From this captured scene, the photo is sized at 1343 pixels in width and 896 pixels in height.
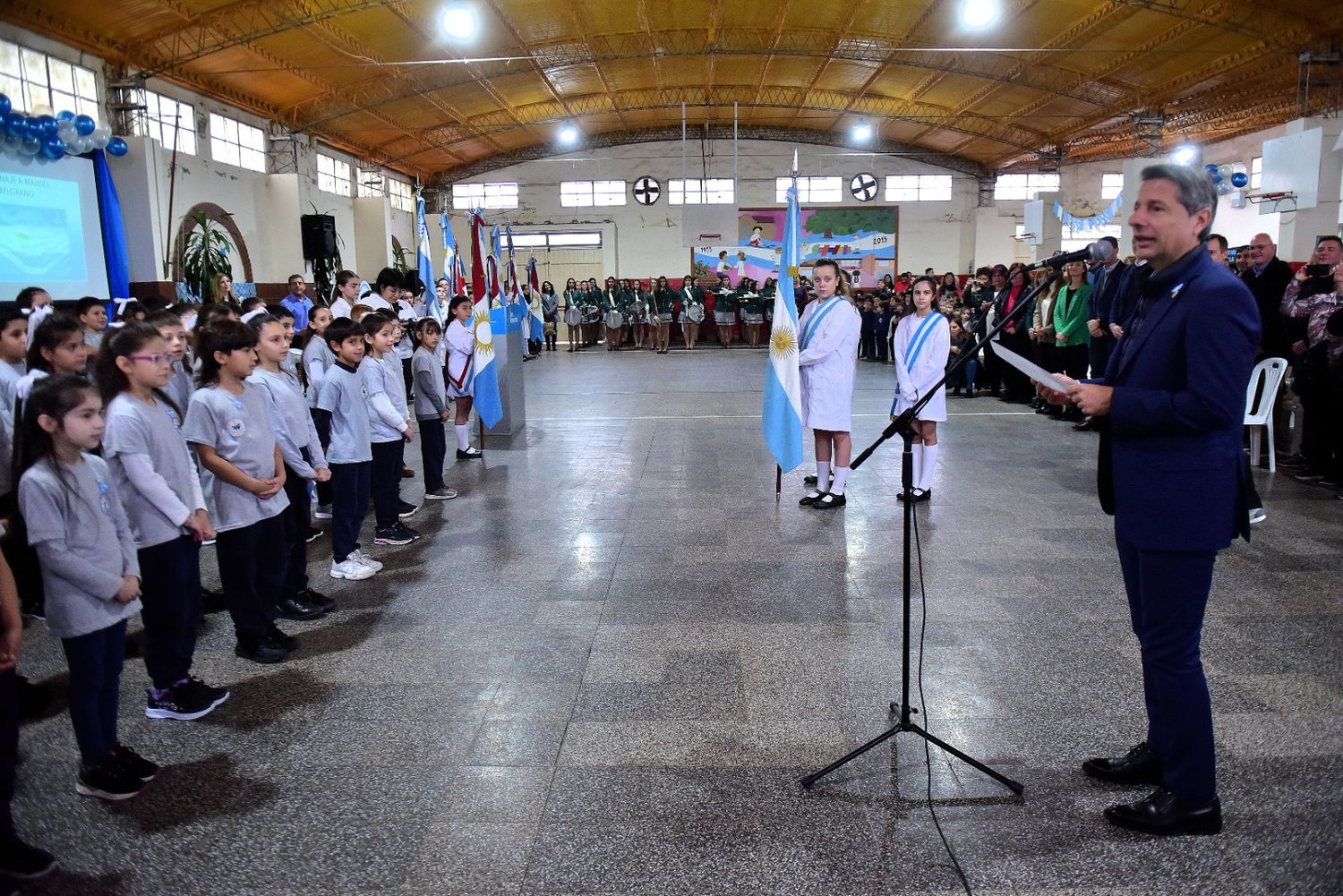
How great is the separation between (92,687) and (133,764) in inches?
10.1

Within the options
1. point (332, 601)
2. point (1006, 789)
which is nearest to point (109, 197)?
point (332, 601)

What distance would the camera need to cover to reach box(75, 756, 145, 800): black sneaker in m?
2.39

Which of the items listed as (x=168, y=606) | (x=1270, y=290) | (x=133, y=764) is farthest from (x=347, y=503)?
(x=1270, y=290)

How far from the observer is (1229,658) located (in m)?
3.16

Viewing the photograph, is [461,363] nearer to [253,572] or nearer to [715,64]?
[253,572]

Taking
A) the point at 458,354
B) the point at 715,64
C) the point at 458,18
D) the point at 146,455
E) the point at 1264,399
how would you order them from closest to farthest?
the point at 146,455, the point at 1264,399, the point at 458,354, the point at 458,18, the point at 715,64

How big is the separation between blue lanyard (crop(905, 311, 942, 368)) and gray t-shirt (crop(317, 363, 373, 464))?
3.27 meters

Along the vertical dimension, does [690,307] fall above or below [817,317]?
above

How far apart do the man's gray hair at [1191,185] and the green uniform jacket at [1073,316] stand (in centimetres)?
720

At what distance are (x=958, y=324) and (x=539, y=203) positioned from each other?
51.3ft

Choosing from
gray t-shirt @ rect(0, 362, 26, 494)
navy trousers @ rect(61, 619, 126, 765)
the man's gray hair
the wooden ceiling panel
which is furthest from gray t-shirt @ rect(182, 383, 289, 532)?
the wooden ceiling panel

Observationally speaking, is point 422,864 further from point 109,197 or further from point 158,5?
point 158,5

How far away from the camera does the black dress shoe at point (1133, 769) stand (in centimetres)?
237

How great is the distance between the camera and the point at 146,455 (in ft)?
8.82
